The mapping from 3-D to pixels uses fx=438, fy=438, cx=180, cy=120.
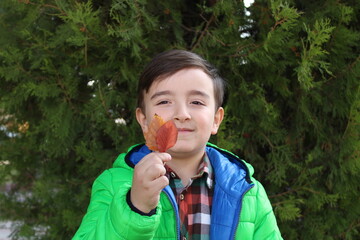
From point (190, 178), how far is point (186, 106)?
1.13ft

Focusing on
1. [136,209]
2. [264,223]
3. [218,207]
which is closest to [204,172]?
[218,207]

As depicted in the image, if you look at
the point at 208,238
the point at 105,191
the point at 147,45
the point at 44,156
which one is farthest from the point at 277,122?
the point at 44,156

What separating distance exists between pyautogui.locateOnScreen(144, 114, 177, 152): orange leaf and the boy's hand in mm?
29

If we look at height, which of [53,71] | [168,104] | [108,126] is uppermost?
[53,71]

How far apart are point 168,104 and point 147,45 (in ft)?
2.55

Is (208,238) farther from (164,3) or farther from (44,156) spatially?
(44,156)

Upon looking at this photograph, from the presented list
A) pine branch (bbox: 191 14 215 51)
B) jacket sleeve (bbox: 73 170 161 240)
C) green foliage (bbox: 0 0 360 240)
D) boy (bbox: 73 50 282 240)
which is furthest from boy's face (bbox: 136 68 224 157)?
pine branch (bbox: 191 14 215 51)

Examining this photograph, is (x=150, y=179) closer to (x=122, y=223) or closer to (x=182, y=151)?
(x=122, y=223)

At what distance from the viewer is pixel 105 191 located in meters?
1.84

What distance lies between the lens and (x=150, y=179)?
1369 mm

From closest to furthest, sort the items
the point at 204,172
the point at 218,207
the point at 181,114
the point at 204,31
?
the point at 181,114 → the point at 218,207 → the point at 204,172 → the point at 204,31

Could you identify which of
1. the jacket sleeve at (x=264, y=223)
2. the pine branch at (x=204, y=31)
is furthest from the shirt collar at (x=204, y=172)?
the pine branch at (x=204, y=31)

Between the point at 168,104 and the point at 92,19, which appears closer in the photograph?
the point at 168,104

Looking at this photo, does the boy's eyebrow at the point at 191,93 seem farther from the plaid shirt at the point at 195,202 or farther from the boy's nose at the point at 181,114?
the plaid shirt at the point at 195,202
